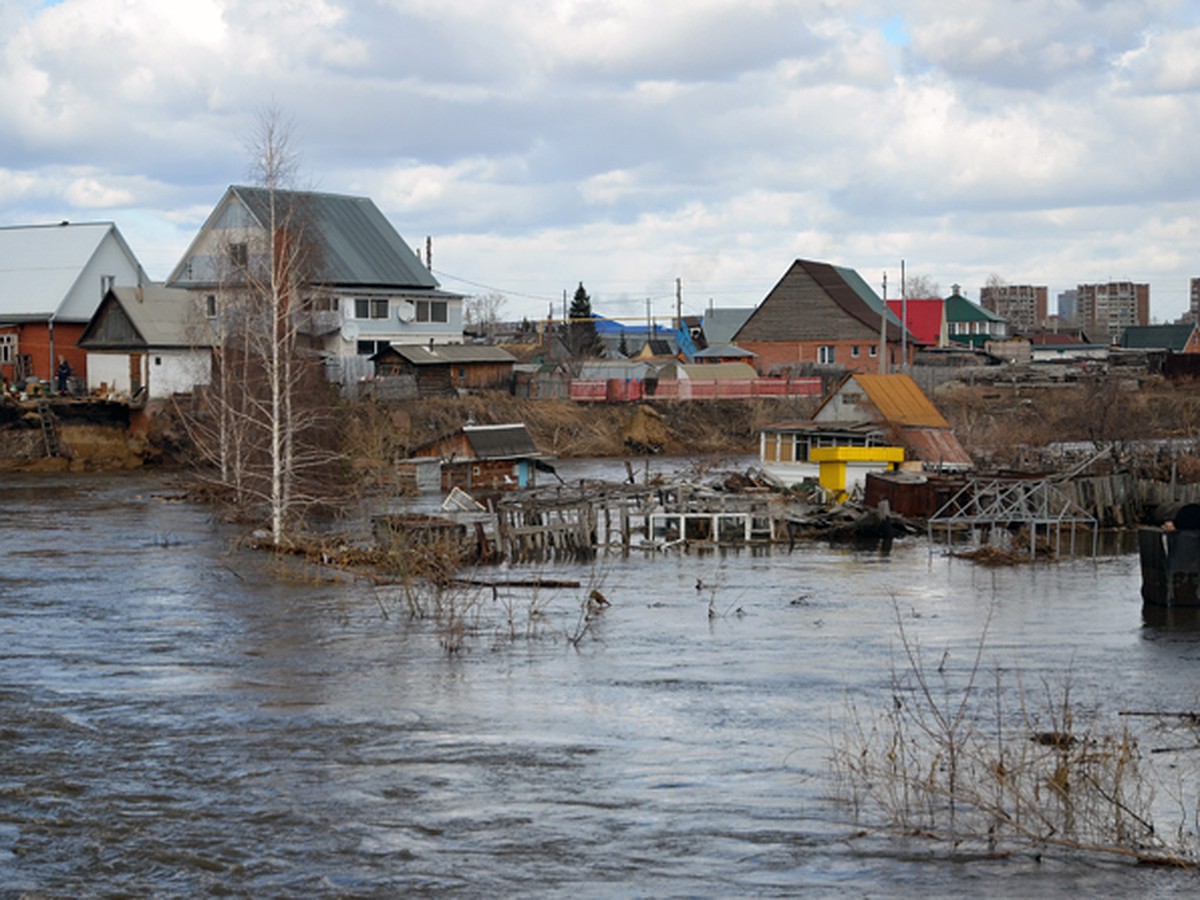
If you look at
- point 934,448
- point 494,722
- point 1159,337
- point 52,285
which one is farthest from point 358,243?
point 1159,337

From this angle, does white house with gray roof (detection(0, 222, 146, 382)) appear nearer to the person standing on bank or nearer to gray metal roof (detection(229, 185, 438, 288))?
the person standing on bank

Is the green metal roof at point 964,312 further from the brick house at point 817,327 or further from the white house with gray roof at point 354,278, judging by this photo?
the white house with gray roof at point 354,278

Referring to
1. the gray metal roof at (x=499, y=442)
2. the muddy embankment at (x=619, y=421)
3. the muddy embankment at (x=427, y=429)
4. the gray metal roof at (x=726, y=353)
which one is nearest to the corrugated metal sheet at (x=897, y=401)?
the gray metal roof at (x=499, y=442)

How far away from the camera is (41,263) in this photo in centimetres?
7112

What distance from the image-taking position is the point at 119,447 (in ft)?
195

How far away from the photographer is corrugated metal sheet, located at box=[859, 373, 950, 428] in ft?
159

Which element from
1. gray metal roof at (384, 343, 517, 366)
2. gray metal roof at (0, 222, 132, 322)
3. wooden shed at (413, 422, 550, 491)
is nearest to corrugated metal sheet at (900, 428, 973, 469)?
wooden shed at (413, 422, 550, 491)

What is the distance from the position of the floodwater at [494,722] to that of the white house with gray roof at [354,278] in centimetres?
3446

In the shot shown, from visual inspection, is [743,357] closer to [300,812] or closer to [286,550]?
[286,550]

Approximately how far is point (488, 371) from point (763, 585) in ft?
132

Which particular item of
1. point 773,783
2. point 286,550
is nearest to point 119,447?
point 286,550

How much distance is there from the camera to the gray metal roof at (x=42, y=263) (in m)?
68.1

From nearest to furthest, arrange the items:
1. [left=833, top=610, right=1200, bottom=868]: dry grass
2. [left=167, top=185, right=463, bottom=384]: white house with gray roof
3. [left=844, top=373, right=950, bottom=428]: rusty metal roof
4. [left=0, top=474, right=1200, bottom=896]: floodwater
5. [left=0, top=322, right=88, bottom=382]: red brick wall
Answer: [left=0, top=474, right=1200, bottom=896]: floodwater, [left=833, top=610, right=1200, bottom=868]: dry grass, [left=844, top=373, right=950, bottom=428]: rusty metal roof, [left=167, top=185, right=463, bottom=384]: white house with gray roof, [left=0, top=322, right=88, bottom=382]: red brick wall

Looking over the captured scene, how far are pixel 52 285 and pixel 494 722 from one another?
58026 mm
